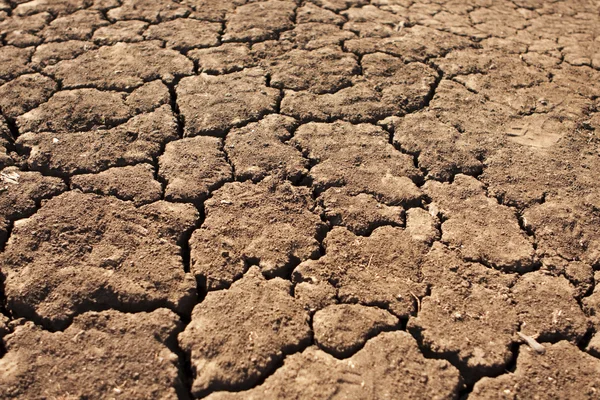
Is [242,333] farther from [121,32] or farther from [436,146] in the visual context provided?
[121,32]

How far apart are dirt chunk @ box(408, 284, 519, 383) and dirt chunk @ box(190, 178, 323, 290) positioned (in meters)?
0.49

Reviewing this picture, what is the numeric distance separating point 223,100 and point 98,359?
1.54 m

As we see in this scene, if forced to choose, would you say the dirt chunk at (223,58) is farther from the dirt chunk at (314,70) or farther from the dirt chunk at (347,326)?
the dirt chunk at (347,326)

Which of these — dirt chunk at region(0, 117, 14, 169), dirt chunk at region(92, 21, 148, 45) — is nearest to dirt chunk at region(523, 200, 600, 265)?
dirt chunk at region(0, 117, 14, 169)

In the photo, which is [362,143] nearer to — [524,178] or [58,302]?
[524,178]

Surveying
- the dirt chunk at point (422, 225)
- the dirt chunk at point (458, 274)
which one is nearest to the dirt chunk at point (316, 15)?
the dirt chunk at point (422, 225)

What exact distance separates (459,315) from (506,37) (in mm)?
2487

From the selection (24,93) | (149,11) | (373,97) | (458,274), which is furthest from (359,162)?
(149,11)

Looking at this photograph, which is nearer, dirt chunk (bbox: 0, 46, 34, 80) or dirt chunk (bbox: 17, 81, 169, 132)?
dirt chunk (bbox: 17, 81, 169, 132)

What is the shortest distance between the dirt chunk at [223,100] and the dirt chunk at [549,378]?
5.39ft

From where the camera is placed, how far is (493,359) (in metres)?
1.79

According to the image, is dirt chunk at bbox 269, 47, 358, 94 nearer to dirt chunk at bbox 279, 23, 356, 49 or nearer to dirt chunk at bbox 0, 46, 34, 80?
dirt chunk at bbox 279, 23, 356, 49

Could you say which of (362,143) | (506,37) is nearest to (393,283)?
(362,143)

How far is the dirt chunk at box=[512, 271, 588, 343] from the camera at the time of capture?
190cm
